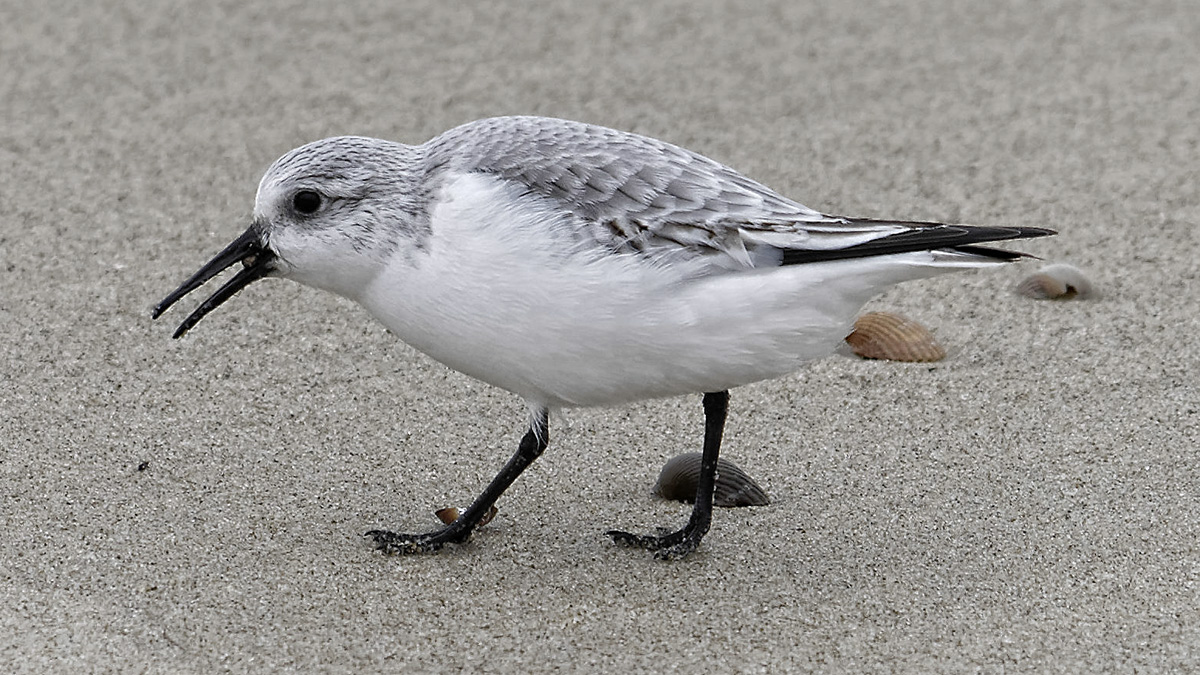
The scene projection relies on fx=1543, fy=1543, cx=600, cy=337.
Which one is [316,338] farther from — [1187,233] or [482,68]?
[1187,233]

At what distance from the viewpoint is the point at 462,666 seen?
3.17 meters

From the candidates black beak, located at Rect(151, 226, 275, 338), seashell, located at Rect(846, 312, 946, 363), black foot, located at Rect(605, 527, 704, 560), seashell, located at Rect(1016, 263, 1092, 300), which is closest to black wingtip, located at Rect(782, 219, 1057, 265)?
black foot, located at Rect(605, 527, 704, 560)

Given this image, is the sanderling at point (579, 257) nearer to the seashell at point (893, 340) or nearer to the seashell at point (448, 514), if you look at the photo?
the seashell at point (448, 514)

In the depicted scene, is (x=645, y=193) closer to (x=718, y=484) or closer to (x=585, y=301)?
(x=585, y=301)

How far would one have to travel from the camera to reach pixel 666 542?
3.74 m

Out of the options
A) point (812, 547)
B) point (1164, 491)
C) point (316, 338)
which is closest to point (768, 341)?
point (812, 547)

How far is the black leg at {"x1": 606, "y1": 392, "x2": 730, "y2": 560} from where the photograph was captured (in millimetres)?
3713

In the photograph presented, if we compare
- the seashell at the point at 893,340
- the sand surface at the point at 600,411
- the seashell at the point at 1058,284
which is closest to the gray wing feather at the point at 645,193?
the sand surface at the point at 600,411

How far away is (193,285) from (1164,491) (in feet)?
8.07

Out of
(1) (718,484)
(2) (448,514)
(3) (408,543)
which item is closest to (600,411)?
(1) (718,484)

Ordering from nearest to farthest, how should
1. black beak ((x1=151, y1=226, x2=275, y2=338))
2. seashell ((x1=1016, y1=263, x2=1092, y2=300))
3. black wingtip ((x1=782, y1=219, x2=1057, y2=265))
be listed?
1. black wingtip ((x1=782, y1=219, x2=1057, y2=265))
2. black beak ((x1=151, y1=226, x2=275, y2=338))
3. seashell ((x1=1016, y1=263, x2=1092, y2=300))

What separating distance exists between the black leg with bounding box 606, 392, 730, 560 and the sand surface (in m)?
0.04

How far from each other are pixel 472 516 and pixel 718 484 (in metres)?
0.67

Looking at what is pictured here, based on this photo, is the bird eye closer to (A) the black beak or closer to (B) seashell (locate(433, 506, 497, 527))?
(A) the black beak
